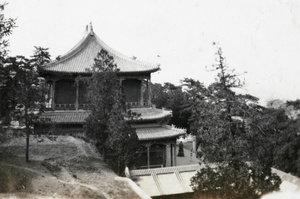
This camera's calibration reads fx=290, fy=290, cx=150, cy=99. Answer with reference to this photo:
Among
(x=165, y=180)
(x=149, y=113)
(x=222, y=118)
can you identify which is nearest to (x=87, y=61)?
(x=149, y=113)

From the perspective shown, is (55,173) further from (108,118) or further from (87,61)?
(87,61)

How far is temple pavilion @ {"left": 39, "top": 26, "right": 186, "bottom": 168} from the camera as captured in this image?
66.2 ft

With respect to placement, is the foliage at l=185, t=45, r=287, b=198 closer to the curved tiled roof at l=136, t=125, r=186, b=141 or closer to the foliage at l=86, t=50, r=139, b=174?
the foliage at l=86, t=50, r=139, b=174

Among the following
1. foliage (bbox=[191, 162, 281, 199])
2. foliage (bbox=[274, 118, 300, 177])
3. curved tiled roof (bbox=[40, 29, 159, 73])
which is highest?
curved tiled roof (bbox=[40, 29, 159, 73])

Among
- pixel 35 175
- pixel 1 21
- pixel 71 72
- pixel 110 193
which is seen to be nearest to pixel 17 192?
pixel 35 175

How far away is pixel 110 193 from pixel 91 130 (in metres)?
3.57

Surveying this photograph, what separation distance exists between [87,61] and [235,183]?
1619 cm

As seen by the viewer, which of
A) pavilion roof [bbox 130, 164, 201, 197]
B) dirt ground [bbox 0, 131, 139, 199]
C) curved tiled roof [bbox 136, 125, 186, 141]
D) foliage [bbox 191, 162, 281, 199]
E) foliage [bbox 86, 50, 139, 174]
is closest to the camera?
foliage [bbox 191, 162, 281, 199]

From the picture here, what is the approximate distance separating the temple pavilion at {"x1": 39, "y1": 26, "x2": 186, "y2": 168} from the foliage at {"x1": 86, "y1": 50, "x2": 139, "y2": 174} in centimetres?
513

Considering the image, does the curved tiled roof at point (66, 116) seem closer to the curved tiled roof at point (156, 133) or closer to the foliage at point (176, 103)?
the curved tiled roof at point (156, 133)

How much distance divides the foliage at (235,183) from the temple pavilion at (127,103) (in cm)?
1013

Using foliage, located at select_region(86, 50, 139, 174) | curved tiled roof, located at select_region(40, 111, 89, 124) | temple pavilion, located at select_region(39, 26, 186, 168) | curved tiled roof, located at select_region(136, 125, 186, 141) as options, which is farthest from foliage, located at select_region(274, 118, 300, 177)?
curved tiled roof, located at select_region(40, 111, 89, 124)

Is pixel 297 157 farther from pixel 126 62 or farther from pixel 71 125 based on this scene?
pixel 71 125

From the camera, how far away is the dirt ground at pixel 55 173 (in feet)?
38.0
